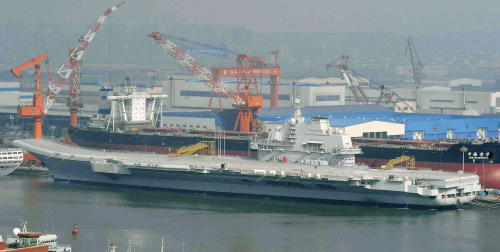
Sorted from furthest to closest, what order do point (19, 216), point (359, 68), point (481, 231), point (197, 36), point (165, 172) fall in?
point (359, 68), point (197, 36), point (165, 172), point (19, 216), point (481, 231)

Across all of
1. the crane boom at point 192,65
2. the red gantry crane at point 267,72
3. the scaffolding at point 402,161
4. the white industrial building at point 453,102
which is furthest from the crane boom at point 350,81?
the scaffolding at point 402,161

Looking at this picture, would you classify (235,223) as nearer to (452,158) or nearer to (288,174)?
(288,174)

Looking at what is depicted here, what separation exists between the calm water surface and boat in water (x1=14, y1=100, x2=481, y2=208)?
808 mm

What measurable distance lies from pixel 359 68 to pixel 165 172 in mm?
117179

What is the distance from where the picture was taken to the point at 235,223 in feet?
123

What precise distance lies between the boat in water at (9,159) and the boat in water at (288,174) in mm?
1517

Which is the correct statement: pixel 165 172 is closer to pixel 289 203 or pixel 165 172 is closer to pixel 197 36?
pixel 289 203

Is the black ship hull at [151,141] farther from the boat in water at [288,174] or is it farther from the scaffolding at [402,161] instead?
the scaffolding at [402,161]

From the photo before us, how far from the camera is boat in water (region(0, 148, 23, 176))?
2093 inches

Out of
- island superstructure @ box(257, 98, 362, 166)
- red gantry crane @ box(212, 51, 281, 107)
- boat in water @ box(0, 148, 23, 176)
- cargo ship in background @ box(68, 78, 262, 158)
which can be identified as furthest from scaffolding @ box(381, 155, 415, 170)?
red gantry crane @ box(212, 51, 281, 107)

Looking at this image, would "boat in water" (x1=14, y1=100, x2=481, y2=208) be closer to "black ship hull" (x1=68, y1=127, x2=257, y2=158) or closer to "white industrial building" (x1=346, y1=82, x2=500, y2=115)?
"black ship hull" (x1=68, y1=127, x2=257, y2=158)

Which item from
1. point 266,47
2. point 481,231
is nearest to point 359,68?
point 266,47

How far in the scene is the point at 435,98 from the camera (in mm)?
90938

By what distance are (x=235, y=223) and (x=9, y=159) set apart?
2061 cm
